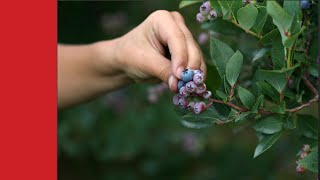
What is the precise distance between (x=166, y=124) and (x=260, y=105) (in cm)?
160

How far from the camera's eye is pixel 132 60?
41.6 inches

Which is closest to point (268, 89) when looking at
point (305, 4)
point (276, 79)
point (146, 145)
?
point (276, 79)

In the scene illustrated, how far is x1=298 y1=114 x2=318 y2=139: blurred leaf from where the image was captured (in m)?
0.94

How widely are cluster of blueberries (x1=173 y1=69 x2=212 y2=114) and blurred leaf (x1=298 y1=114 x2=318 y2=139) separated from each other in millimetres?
238

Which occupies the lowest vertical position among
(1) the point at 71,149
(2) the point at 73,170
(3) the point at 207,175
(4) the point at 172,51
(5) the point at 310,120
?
(2) the point at 73,170

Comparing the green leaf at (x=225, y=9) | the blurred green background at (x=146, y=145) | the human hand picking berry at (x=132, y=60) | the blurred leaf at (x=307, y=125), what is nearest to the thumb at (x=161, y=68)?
the human hand picking berry at (x=132, y=60)

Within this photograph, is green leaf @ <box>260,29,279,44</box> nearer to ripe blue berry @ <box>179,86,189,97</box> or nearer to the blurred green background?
A: ripe blue berry @ <box>179,86,189,97</box>

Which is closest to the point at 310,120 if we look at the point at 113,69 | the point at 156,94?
the point at 113,69

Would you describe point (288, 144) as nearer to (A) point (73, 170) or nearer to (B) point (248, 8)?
(A) point (73, 170)

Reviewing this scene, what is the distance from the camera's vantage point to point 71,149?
2383mm

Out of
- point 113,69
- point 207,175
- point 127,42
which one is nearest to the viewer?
point 127,42

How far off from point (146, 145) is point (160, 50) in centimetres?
149

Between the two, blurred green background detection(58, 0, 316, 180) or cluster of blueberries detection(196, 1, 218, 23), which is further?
blurred green background detection(58, 0, 316, 180)

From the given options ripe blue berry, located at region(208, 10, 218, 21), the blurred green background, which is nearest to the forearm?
ripe blue berry, located at region(208, 10, 218, 21)
